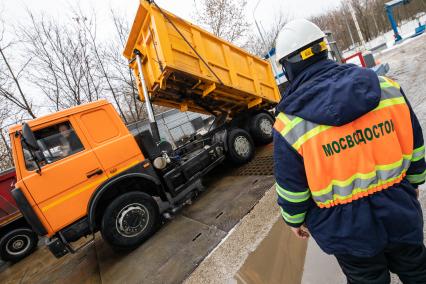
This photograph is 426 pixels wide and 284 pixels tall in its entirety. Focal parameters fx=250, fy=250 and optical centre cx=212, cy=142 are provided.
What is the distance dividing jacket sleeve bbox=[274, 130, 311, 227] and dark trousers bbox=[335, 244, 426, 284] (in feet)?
1.06

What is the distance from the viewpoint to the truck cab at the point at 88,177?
3.19 metres

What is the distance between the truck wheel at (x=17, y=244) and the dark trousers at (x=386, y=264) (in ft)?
24.6

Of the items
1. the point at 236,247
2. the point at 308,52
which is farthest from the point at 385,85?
the point at 236,247

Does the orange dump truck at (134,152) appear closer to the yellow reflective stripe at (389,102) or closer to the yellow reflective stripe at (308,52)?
the yellow reflective stripe at (308,52)

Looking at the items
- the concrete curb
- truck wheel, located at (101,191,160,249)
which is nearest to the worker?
the concrete curb

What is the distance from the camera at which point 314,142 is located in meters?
1.09

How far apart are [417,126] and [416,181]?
0.30 m

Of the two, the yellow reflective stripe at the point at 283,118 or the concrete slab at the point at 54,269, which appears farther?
the concrete slab at the point at 54,269

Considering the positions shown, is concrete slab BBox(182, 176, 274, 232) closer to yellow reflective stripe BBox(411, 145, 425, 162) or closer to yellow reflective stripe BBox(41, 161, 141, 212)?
yellow reflective stripe BBox(41, 161, 141, 212)

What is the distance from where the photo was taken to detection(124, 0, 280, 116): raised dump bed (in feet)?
13.1

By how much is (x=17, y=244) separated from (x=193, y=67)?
615 centimetres

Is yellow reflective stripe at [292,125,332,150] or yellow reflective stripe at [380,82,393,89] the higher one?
yellow reflective stripe at [380,82,393,89]

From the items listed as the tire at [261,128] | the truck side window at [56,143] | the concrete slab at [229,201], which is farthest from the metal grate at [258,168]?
the truck side window at [56,143]

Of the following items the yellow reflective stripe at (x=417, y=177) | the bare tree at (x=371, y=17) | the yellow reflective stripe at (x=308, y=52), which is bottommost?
the yellow reflective stripe at (x=417, y=177)
